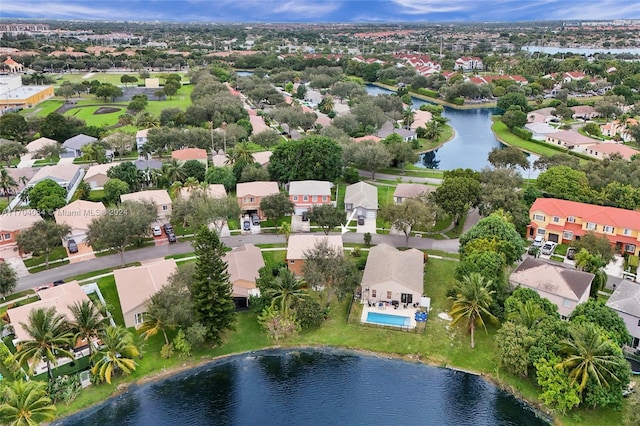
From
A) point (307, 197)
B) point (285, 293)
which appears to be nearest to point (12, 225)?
point (307, 197)

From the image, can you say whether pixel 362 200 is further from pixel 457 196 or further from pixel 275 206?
pixel 457 196

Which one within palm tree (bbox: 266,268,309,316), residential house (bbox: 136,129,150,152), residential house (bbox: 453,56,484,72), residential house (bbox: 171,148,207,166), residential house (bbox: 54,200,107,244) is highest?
residential house (bbox: 453,56,484,72)

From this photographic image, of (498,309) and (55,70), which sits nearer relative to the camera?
(498,309)

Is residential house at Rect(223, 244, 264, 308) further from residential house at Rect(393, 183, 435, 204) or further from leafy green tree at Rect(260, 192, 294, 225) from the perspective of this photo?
residential house at Rect(393, 183, 435, 204)

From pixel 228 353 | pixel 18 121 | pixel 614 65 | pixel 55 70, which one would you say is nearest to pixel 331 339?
pixel 228 353

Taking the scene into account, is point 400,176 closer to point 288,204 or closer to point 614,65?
point 288,204

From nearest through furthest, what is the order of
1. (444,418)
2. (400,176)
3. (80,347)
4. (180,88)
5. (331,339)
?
(444,418)
(80,347)
(331,339)
(400,176)
(180,88)

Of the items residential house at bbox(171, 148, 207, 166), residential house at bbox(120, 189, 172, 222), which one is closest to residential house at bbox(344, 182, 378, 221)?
residential house at bbox(120, 189, 172, 222)
